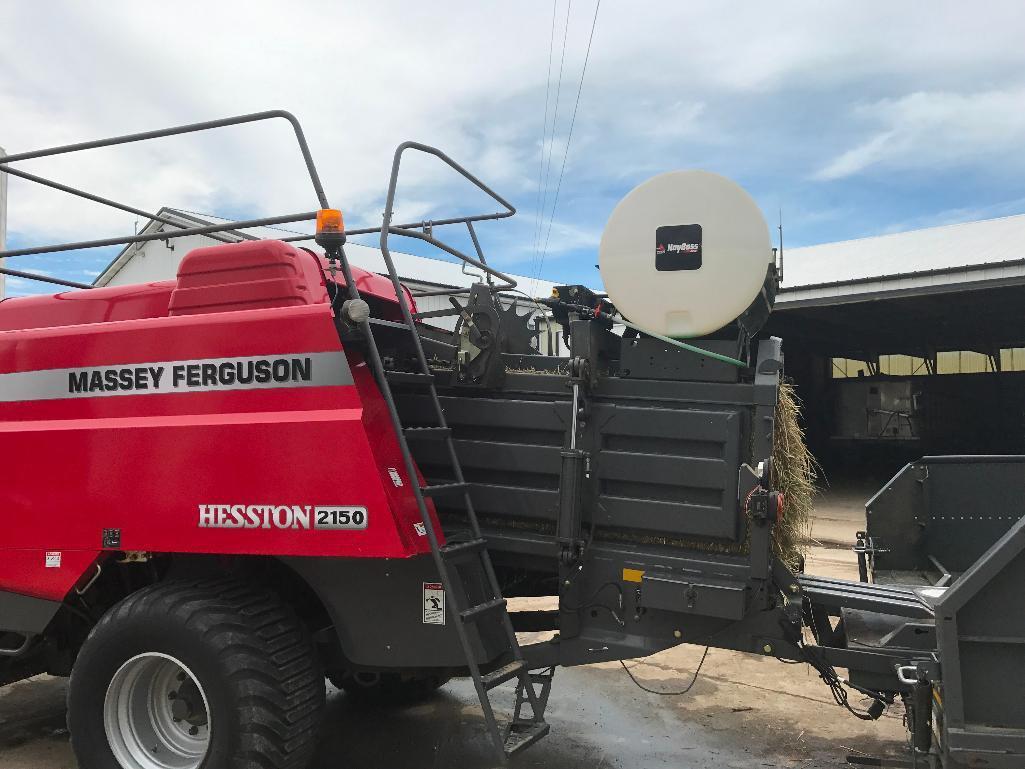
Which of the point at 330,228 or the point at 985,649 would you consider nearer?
the point at 985,649

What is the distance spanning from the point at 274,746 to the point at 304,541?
765mm

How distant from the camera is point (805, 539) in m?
3.63

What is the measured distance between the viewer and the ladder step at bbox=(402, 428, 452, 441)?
10.7 ft

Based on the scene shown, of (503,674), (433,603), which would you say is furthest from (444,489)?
(503,674)

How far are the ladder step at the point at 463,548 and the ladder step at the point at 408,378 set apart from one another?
0.69 m

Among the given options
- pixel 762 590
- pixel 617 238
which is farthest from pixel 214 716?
pixel 617 238

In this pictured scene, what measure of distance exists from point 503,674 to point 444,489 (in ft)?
2.50

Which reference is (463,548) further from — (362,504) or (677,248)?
(677,248)

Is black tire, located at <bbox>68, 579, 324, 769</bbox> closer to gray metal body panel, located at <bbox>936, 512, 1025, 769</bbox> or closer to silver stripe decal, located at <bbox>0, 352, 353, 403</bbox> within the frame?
silver stripe decal, located at <bbox>0, 352, 353, 403</bbox>

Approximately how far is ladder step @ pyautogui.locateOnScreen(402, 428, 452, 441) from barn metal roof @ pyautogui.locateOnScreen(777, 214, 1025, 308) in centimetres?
1122

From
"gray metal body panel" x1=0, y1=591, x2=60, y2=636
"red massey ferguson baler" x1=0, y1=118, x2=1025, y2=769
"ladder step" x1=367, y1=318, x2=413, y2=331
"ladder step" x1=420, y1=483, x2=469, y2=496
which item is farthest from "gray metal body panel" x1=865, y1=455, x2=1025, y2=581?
"gray metal body panel" x1=0, y1=591, x2=60, y2=636

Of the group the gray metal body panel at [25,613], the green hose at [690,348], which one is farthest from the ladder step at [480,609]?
the gray metal body panel at [25,613]

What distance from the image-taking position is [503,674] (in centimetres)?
318

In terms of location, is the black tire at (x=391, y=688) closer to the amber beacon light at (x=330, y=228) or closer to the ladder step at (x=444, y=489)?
the ladder step at (x=444, y=489)
